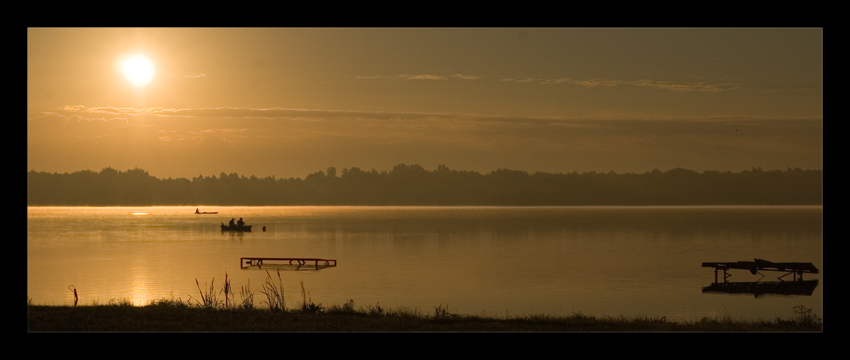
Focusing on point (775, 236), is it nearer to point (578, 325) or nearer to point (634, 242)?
point (634, 242)

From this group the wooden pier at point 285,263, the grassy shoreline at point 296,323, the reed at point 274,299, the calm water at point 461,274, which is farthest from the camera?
the wooden pier at point 285,263

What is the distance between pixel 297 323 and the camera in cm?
1717

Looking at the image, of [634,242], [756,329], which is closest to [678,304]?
[756,329]

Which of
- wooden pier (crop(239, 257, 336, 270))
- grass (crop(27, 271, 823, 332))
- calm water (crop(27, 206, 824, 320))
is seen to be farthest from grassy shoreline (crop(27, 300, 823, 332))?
wooden pier (crop(239, 257, 336, 270))

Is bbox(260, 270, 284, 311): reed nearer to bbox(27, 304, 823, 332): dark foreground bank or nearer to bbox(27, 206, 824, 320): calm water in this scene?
bbox(27, 304, 823, 332): dark foreground bank

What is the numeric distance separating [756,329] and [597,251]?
193 ft

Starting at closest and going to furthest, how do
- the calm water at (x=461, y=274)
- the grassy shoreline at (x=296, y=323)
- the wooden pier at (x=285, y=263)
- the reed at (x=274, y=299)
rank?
the grassy shoreline at (x=296, y=323)
the reed at (x=274, y=299)
the calm water at (x=461, y=274)
the wooden pier at (x=285, y=263)

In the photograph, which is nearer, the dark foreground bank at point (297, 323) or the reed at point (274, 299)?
the dark foreground bank at point (297, 323)

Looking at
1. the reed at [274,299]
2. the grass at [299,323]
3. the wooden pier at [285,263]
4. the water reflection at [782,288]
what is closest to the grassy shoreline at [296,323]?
the grass at [299,323]

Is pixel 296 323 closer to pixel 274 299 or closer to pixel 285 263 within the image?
pixel 274 299

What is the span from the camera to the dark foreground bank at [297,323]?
16.5 metres

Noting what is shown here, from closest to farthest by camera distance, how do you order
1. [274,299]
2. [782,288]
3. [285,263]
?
1. [274,299]
2. [782,288]
3. [285,263]

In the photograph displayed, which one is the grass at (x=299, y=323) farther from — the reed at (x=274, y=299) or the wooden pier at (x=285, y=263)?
the wooden pier at (x=285, y=263)

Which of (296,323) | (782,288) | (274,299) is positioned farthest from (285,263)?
(296,323)
